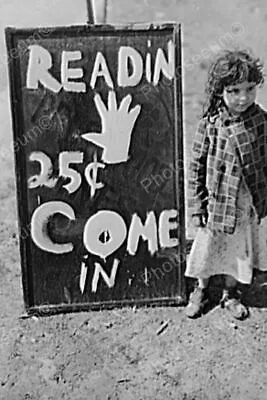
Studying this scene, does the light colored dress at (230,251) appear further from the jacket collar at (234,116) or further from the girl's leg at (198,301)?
the jacket collar at (234,116)

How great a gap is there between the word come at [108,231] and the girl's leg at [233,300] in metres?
0.41

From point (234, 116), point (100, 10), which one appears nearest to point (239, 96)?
point (234, 116)

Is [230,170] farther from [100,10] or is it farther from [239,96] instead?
[100,10]

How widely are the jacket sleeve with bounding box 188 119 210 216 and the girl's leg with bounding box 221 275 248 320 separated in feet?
1.64

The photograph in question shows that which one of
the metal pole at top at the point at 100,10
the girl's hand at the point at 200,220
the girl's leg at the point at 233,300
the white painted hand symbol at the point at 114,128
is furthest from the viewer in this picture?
the metal pole at top at the point at 100,10

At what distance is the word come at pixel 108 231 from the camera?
410 cm

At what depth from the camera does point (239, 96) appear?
152 inches

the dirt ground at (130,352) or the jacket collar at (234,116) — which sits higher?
the jacket collar at (234,116)

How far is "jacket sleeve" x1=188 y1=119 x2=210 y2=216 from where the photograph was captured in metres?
3.97

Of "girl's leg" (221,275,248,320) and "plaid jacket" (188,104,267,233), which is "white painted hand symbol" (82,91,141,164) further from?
"girl's leg" (221,275,248,320)

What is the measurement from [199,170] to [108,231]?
0.54m

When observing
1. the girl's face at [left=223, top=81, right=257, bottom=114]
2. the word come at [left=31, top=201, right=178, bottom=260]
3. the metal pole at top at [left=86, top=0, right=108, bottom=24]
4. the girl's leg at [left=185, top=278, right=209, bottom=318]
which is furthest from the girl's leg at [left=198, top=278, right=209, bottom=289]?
the metal pole at top at [left=86, top=0, right=108, bottom=24]

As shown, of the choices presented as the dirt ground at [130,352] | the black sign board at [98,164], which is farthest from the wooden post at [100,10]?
the black sign board at [98,164]

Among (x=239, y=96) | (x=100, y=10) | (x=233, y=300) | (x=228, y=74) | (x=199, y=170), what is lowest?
(x=233, y=300)
